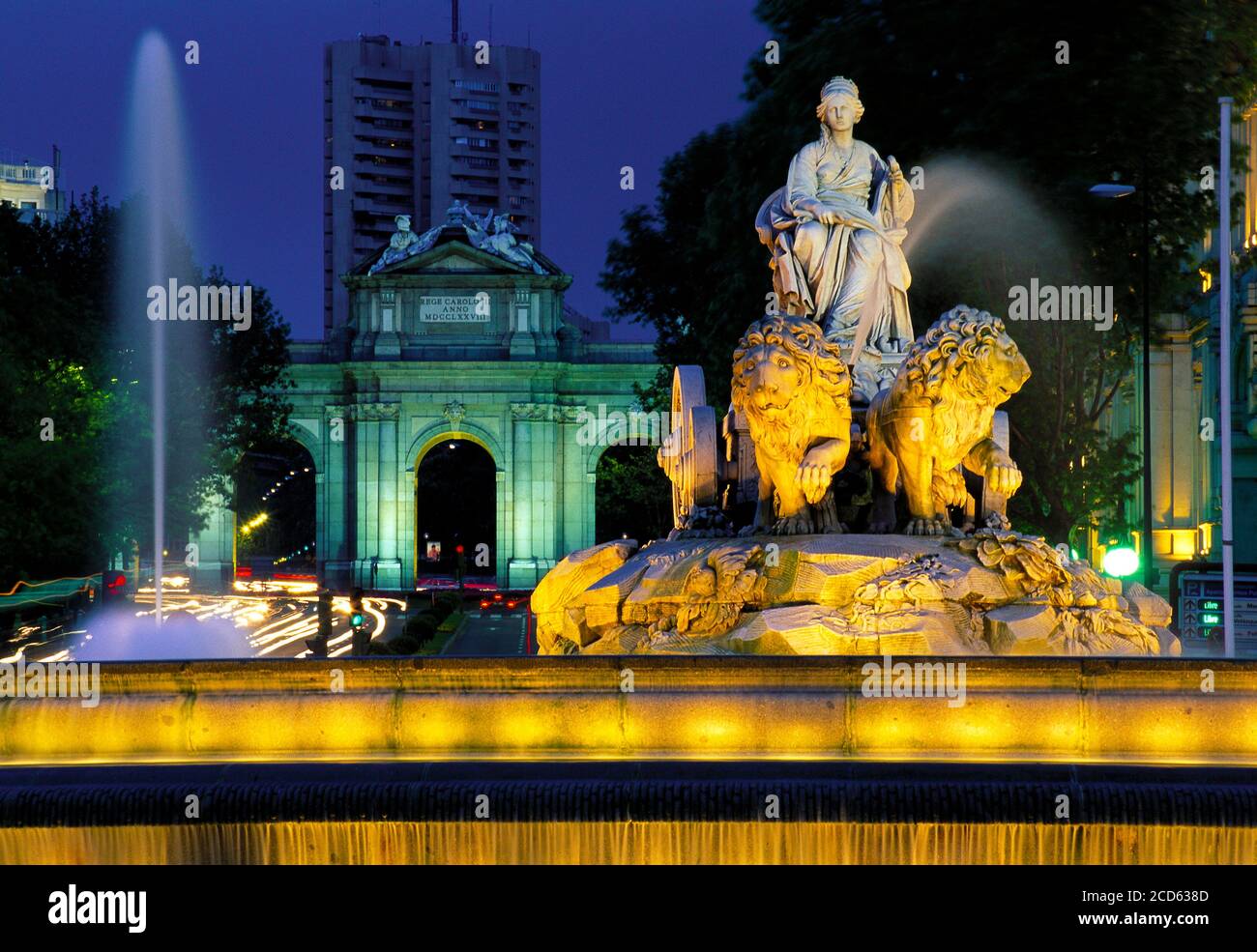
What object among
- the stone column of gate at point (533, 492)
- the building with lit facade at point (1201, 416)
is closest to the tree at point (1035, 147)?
the building with lit facade at point (1201, 416)

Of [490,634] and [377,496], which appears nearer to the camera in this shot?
[490,634]

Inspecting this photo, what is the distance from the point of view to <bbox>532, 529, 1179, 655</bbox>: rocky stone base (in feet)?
40.5

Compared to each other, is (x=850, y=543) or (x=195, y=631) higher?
(x=850, y=543)

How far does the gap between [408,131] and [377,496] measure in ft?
306

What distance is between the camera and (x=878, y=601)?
12.4 m

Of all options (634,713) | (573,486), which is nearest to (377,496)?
(573,486)

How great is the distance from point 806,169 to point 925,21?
1095 centimetres

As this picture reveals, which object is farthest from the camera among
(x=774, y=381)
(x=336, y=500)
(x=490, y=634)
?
(x=336, y=500)

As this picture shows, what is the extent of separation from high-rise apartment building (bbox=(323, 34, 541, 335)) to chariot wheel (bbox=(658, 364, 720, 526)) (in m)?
149

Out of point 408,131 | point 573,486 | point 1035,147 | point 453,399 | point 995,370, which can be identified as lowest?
point 573,486

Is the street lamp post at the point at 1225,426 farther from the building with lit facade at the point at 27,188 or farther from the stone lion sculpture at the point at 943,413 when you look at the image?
the building with lit facade at the point at 27,188

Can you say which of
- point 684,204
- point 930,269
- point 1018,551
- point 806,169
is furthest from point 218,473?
point 1018,551

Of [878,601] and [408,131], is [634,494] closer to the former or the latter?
[878,601]

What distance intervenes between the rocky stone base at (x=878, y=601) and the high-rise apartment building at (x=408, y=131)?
152 m
